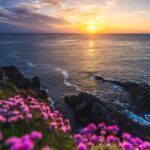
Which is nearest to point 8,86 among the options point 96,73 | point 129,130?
point 129,130

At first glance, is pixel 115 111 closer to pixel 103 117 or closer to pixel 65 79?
pixel 103 117

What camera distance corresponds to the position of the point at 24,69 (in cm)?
6475

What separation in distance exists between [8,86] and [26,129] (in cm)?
1847

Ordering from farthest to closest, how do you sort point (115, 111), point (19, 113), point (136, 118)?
point (136, 118)
point (115, 111)
point (19, 113)

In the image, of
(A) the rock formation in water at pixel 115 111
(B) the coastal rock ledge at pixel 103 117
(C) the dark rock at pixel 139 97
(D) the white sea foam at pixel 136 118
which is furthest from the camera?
(C) the dark rock at pixel 139 97

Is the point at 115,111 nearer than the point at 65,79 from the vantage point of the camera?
Yes

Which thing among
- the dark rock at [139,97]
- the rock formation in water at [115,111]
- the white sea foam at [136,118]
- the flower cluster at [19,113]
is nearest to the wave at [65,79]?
the dark rock at [139,97]

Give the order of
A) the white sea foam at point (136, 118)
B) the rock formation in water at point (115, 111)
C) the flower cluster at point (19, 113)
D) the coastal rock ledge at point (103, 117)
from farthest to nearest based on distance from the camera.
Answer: the white sea foam at point (136, 118), the rock formation in water at point (115, 111), the coastal rock ledge at point (103, 117), the flower cluster at point (19, 113)

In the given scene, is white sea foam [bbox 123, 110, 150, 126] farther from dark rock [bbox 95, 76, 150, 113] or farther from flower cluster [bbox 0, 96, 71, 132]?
flower cluster [bbox 0, 96, 71, 132]

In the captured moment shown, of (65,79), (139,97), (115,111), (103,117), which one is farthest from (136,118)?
(65,79)

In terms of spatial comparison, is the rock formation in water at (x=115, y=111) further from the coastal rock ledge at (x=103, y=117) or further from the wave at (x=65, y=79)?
the wave at (x=65, y=79)

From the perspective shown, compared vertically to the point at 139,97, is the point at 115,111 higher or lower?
higher

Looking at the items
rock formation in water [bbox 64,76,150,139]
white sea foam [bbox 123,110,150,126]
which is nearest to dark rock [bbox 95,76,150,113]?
rock formation in water [bbox 64,76,150,139]

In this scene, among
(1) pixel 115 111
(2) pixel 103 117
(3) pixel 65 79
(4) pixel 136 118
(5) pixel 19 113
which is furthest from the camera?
(3) pixel 65 79
